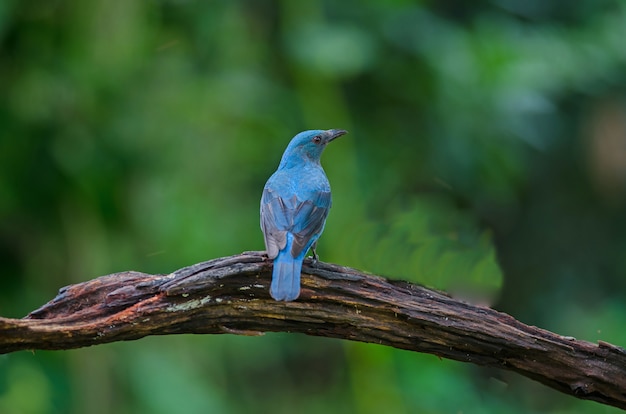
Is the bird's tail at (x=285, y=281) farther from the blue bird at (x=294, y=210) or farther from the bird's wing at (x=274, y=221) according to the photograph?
the bird's wing at (x=274, y=221)

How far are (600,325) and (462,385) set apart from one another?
106 cm

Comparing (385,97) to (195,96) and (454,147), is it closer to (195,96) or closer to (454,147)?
(454,147)

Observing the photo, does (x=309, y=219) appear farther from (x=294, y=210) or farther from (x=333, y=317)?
(x=333, y=317)

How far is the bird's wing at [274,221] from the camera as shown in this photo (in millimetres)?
3922

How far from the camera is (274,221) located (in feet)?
14.0

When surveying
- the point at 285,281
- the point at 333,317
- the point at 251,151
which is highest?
the point at 251,151

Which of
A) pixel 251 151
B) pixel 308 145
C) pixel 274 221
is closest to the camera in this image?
pixel 274 221

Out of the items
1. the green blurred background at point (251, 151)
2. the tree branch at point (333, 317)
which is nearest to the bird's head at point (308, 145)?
the green blurred background at point (251, 151)

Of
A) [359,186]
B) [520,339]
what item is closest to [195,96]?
[359,186]

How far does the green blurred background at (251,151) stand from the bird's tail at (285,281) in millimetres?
1142

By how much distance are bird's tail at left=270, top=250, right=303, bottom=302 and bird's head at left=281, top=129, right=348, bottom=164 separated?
4.93 feet

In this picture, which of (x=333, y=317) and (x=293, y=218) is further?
(x=293, y=218)

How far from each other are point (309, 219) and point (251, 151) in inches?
92.7

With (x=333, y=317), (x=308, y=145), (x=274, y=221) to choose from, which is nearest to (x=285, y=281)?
(x=333, y=317)
